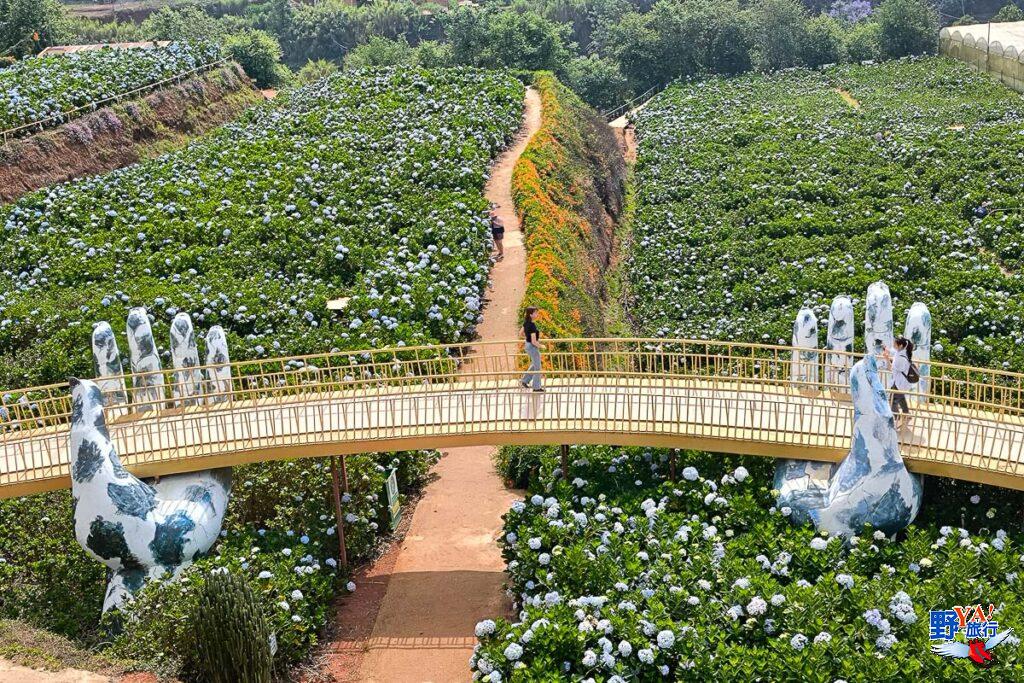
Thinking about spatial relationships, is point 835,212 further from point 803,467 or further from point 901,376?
point 803,467

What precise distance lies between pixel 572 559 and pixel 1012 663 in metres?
5.76

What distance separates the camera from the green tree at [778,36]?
69.1 meters

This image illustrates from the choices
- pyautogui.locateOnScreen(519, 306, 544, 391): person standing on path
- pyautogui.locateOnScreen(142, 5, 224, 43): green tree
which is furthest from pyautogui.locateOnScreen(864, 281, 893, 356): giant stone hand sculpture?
pyautogui.locateOnScreen(142, 5, 224, 43): green tree

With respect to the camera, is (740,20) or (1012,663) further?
(740,20)

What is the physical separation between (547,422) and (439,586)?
329 cm

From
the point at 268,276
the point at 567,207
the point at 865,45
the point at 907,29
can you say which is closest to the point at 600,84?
the point at 865,45

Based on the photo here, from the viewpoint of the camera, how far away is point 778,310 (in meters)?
31.5

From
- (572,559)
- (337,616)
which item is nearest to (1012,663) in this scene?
(572,559)

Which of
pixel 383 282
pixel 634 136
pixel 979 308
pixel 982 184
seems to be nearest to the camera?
pixel 979 308

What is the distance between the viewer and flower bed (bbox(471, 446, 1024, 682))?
15078mm

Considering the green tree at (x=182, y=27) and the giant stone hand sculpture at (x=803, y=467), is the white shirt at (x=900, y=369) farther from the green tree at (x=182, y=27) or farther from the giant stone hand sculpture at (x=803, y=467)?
the green tree at (x=182, y=27)

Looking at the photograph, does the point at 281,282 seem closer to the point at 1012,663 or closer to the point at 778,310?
the point at 778,310

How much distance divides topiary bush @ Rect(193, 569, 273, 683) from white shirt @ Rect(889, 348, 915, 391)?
993cm

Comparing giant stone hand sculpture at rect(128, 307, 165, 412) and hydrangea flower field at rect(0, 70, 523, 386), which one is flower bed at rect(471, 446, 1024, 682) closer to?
giant stone hand sculpture at rect(128, 307, 165, 412)
